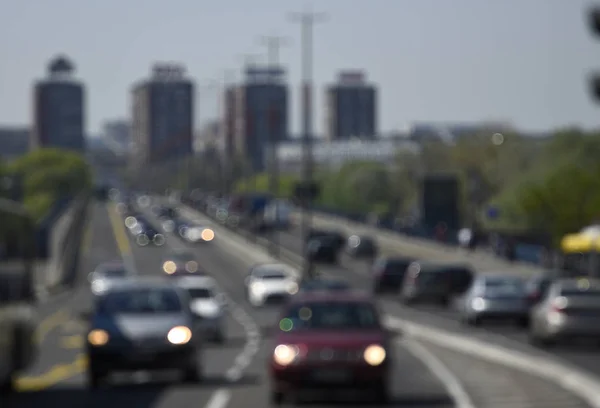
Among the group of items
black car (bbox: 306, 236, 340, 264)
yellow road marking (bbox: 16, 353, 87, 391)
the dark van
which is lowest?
black car (bbox: 306, 236, 340, 264)

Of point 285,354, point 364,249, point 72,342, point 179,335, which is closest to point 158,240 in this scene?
point 364,249

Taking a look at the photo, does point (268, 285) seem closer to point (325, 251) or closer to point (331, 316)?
point (325, 251)

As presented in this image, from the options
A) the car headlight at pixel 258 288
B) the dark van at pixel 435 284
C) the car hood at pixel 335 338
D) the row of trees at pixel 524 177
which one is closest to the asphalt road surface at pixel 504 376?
the car hood at pixel 335 338

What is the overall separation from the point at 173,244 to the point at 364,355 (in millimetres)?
103567

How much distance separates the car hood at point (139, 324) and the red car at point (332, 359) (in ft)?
10.7

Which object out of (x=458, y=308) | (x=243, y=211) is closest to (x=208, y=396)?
(x=458, y=308)

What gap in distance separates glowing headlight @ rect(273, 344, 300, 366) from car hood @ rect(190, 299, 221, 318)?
17.8m

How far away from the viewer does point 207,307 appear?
3897 cm

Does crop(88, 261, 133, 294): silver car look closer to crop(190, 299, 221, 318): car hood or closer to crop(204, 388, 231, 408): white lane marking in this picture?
crop(190, 299, 221, 318): car hood

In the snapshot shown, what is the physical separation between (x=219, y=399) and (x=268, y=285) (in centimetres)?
4258

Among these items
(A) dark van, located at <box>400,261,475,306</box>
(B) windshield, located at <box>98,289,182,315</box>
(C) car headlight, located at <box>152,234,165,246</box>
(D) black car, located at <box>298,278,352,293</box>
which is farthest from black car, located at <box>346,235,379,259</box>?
(B) windshield, located at <box>98,289,182,315</box>

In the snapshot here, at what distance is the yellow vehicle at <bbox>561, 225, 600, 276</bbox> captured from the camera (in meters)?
60.8

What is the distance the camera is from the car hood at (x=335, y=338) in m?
20.3

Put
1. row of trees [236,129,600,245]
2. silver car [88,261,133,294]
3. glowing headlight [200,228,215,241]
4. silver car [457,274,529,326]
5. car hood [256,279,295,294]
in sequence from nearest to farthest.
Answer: silver car [457,274,529,326]
silver car [88,261,133,294]
car hood [256,279,295,294]
glowing headlight [200,228,215,241]
row of trees [236,129,600,245]
